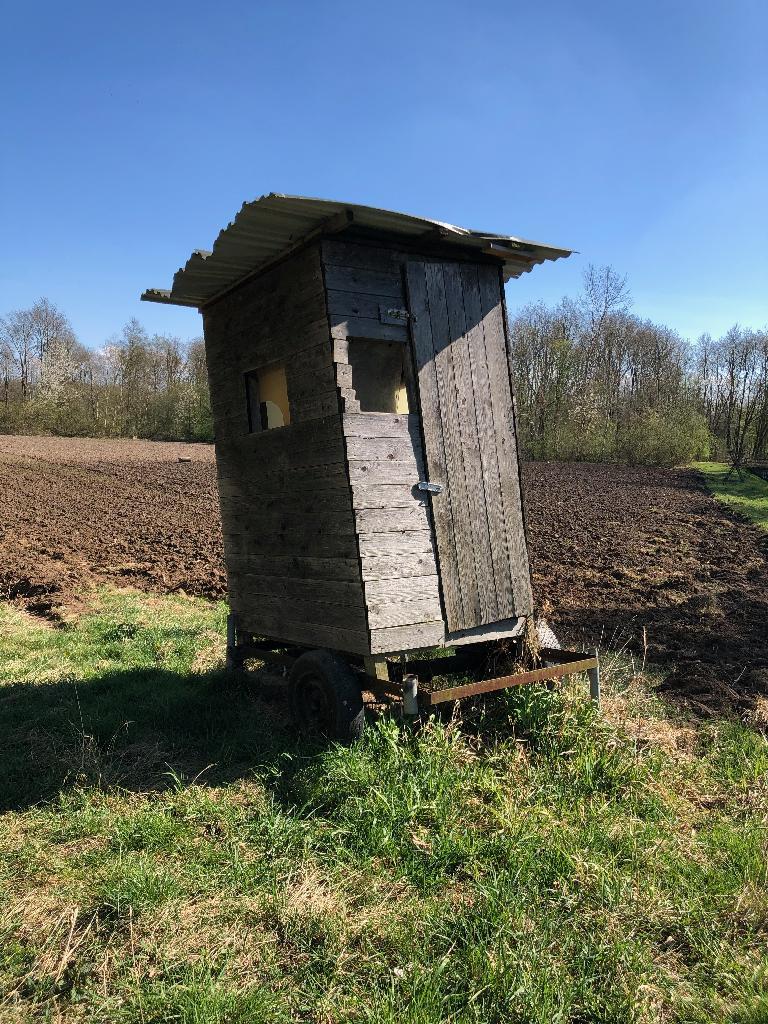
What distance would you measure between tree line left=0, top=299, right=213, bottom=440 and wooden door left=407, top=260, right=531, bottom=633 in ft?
116

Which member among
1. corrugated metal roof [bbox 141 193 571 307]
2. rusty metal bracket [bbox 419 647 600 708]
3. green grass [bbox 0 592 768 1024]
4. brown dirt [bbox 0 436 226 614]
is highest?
corrugated metal roof [bbox 141 193 571 307]

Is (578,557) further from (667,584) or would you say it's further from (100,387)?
(100,387)

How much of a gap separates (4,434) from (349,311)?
37131mm

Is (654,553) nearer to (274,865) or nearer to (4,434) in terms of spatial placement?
(274,865)

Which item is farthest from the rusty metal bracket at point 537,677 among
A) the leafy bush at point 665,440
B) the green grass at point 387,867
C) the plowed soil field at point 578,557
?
the leafy bush at point 665,440

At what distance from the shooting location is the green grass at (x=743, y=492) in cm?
1925

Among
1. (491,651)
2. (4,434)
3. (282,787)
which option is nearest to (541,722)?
(491,651)

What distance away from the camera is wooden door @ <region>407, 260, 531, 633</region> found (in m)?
5.75

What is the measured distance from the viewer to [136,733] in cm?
598

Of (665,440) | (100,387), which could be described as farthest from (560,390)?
(100,387)

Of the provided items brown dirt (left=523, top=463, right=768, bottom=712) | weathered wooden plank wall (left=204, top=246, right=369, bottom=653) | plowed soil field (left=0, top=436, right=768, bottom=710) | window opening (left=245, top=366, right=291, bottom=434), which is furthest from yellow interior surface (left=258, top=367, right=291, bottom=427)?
brown dirt (left=523, top=463, right=768, bottom=712)

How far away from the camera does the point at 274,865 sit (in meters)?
3.97

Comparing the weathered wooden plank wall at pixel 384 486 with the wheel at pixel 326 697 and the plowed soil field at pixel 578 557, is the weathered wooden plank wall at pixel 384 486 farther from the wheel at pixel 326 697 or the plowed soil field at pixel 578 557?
the plowed soil field at pixel 578 557

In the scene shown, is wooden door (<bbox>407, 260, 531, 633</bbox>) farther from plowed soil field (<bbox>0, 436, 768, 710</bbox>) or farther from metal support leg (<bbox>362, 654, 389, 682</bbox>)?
plowed soil field (<bbox>0, 436, 768, 710</bbox>)
